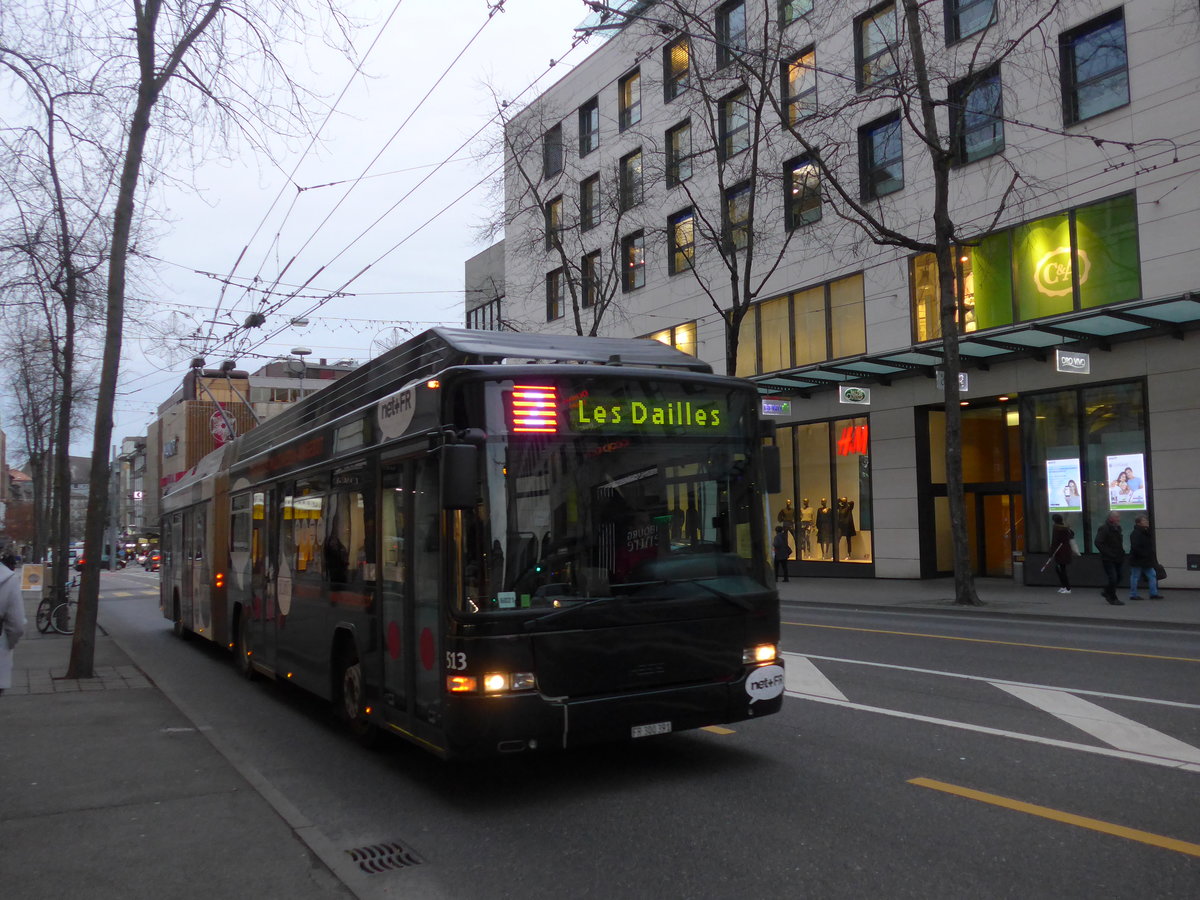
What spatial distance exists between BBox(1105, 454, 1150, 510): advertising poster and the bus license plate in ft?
56.8

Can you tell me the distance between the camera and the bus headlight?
22.2ft

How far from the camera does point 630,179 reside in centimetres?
3150

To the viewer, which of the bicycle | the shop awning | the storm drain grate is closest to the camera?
the storm drain grate

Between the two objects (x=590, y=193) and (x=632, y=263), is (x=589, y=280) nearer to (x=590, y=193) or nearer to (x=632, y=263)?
(x=632, y=263)

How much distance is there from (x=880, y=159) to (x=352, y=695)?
865 inches

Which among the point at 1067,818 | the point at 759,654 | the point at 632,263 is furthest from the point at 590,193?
the point at 1067,818

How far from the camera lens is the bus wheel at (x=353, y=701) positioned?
308 inches

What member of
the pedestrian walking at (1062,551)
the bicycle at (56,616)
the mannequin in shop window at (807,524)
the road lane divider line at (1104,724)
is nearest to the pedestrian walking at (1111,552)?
the pedestrian walking at (1062,551)

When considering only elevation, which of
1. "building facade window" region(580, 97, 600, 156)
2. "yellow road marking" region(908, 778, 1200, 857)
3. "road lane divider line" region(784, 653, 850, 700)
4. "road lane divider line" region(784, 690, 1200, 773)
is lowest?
"road lane divider line" region(784, 653, 850, 700)

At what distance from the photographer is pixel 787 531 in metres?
29.0

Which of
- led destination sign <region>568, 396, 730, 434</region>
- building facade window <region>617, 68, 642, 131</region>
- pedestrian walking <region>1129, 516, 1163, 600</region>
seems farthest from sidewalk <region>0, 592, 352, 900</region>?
building facade window <region>617, 68, 642, 131</region>

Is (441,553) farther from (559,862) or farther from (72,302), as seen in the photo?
(72,302)

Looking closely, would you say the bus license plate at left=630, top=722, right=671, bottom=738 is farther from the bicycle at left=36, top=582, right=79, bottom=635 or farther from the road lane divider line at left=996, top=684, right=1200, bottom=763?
the bicycle at left=36, top=582, right=79, bottom=635

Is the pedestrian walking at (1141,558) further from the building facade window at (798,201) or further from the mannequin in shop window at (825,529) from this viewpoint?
the mannequin in shop window at (825,529)
